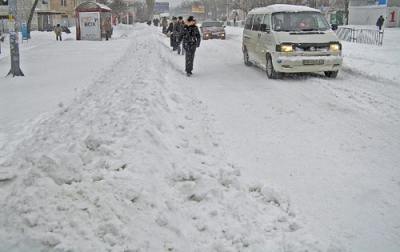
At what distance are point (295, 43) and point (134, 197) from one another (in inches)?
319

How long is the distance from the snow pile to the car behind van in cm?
580

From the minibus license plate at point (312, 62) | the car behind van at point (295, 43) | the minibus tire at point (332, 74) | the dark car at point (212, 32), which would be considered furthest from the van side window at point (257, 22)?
the dark car at point (212, 32)

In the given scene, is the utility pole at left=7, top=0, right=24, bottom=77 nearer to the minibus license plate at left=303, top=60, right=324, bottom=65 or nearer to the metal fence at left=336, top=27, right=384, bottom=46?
the minibus license plate at left=303, top=60, right=324, bottom=65

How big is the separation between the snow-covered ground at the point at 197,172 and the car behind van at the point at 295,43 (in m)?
2.16

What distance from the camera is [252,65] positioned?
46.9ft

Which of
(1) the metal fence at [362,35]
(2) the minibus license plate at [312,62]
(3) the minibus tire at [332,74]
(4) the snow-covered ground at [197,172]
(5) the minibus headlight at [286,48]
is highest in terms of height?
(1) the metal fence at [362,35]

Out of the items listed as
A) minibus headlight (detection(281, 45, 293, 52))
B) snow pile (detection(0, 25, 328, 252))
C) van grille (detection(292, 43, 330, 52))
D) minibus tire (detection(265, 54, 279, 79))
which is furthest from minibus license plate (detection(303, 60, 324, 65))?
snow pile (detection(0, 25, 328, 252))

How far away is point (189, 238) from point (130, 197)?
685 millimetres

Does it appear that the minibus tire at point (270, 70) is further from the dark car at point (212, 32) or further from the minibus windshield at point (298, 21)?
the dark car at point (212, 32)

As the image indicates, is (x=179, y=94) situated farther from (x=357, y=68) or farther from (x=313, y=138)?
(x=357, y=68)

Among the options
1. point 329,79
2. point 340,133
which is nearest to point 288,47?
point 329,79

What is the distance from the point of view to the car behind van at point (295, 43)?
34.1ft

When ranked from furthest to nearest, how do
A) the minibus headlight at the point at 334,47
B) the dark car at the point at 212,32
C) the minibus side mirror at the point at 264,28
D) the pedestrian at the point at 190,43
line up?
the dark car at the point at 212,32 → the pedestrian at the point at 190,43 → the minibus side mirror at the point at 264,28 → the minibus headlight at the point at 334,47

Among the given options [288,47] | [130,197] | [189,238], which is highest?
[288,47]
